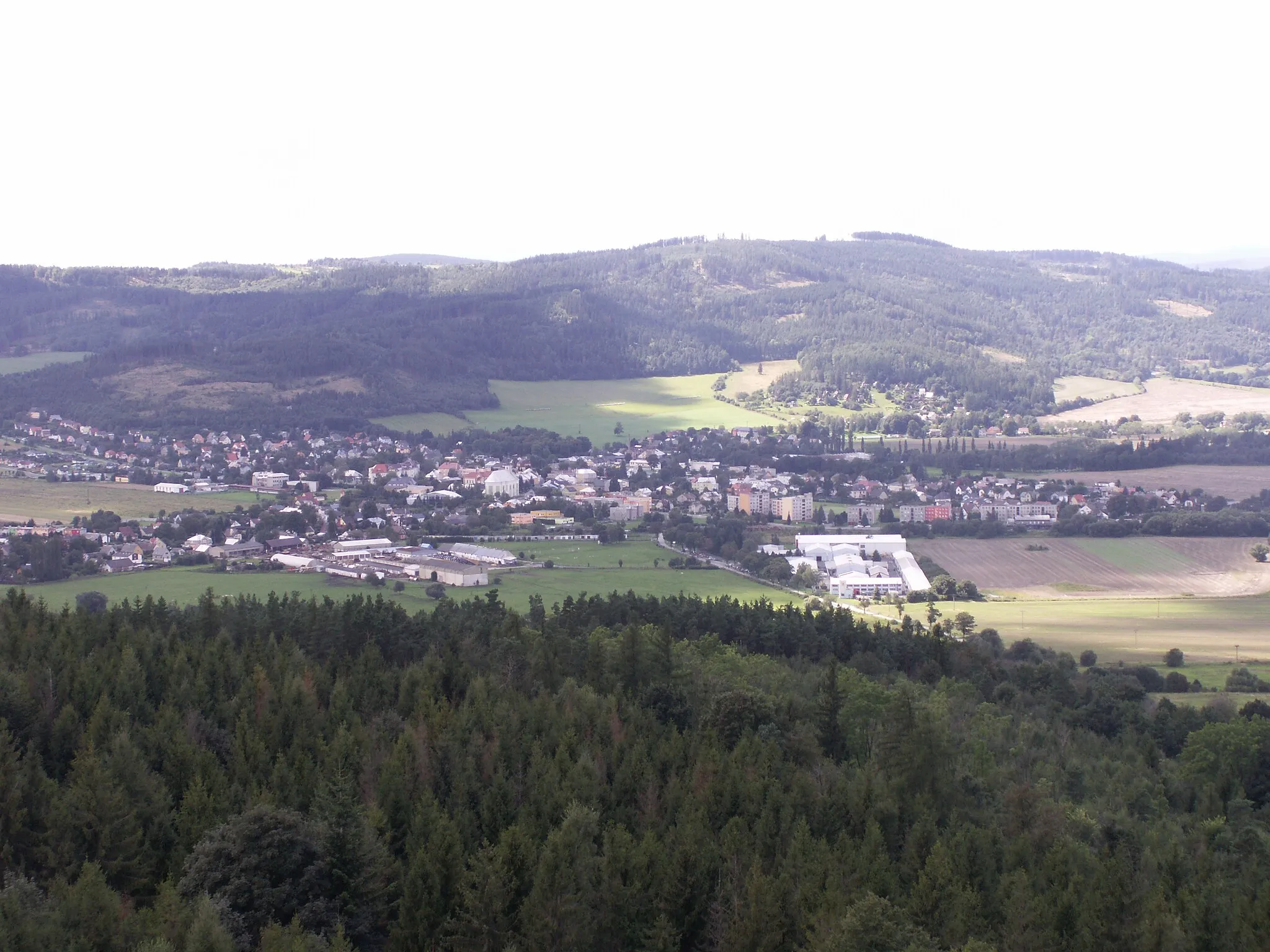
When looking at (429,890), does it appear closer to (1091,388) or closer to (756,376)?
(756,376)

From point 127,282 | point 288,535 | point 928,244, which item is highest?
point 928,244

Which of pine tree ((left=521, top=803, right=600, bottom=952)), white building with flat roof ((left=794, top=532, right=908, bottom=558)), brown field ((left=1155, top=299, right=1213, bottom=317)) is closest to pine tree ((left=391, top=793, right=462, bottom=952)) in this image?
pine tree ((left=521, top=803, right=600, bottom=952))

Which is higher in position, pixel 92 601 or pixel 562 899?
pixel 562 899

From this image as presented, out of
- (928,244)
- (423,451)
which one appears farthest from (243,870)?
(928,244)


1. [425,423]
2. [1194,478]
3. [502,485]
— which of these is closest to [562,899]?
[502,485]

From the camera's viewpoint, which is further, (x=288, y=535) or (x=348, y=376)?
(x=348, y=376)

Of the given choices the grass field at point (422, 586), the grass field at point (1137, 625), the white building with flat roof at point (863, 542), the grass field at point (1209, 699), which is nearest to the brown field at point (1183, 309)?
the white building with flat roof at point (863, 542)

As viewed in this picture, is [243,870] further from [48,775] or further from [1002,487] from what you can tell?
[1002,487]
